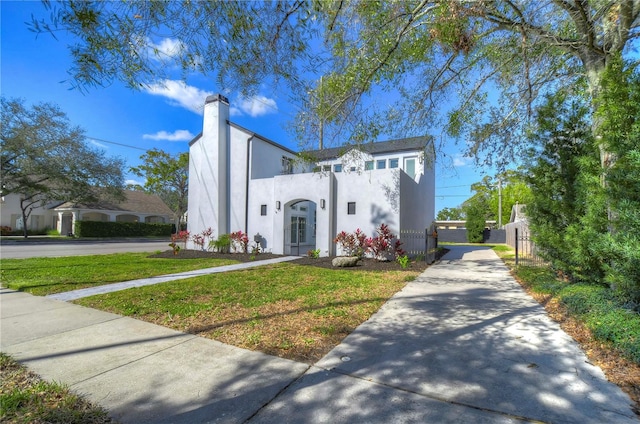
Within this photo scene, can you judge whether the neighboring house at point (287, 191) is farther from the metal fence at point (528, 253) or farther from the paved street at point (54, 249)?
the paved street at point (54, 249)

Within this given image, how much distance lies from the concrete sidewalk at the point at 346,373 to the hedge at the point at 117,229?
92.7ft

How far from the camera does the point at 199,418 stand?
7.50ft

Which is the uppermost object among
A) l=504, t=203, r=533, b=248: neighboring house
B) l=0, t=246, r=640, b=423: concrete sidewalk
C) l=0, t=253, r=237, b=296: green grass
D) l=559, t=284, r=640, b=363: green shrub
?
l=504, t=203, r=533, b=248: neighboring house

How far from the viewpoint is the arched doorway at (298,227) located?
14.8 metres

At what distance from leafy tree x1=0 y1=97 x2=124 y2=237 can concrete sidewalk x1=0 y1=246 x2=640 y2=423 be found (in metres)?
25.5

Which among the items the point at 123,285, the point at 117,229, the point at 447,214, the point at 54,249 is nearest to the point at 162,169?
the point at 117,229

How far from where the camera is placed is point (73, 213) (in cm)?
3127

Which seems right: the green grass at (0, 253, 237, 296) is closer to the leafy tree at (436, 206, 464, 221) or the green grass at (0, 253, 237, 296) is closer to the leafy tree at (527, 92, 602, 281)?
the leafy tree at (527, 92, 602, 281)

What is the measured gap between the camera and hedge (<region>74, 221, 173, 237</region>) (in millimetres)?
27469

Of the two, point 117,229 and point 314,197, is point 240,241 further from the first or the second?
point 117,229

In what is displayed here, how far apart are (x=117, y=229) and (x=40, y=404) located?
32973 millimetres

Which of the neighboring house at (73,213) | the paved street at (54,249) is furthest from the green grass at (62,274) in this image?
the neighboring house at (73,213)

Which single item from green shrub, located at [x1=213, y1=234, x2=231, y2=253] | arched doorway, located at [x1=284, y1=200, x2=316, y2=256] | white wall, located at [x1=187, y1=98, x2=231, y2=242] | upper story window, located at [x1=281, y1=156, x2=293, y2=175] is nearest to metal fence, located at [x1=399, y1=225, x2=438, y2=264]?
arched doorway, located at [x1=284, y1=200, x2=316, y2=256]

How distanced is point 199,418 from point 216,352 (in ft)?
4.02
